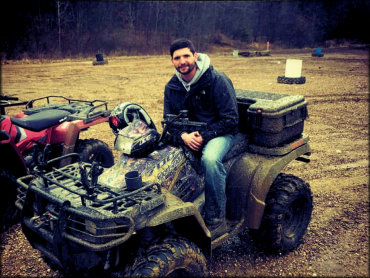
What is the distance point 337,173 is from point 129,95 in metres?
7.05

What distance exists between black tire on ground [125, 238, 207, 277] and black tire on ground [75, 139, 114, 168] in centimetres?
248

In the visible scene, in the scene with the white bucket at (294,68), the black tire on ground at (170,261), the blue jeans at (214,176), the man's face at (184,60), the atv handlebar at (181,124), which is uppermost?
the man's face at (184,60)

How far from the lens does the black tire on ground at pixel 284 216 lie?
3.20 meters

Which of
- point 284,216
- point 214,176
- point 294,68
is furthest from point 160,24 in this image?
point 214,176

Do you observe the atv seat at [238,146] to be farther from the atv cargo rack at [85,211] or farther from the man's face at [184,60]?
the atv cargo rack at [85,211]

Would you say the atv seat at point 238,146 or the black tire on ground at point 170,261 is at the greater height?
the atv seat at point 238,146

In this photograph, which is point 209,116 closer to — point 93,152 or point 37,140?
point 93,152

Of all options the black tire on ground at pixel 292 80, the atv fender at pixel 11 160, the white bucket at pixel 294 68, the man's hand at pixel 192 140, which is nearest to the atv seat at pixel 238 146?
the man's hand at pixel 192 140

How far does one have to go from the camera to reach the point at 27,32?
22.4m

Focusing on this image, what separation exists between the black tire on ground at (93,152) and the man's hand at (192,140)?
2.05 m

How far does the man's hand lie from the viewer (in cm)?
293

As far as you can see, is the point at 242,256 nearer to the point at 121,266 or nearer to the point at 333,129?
the point at 121,266

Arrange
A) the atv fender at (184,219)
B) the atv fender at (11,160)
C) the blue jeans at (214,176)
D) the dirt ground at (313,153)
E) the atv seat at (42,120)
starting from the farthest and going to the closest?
the atv seat at (42,120), the atv fender at (11,160), the dirt ground at (313,153), the blue jeans at (214,176), the atv fender at (184,219)

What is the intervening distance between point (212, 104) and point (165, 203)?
3.77 feet
